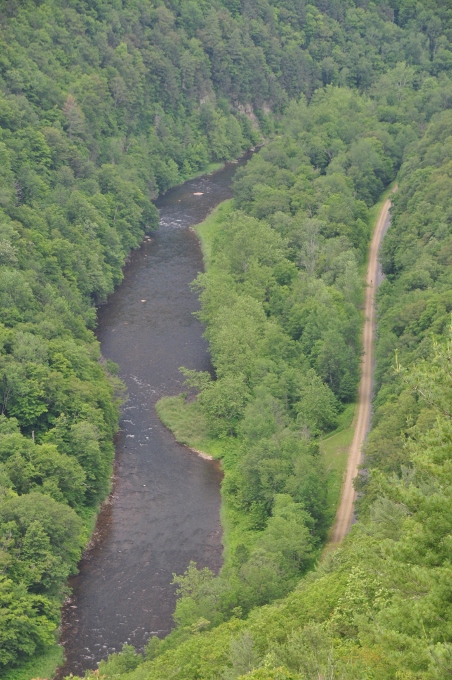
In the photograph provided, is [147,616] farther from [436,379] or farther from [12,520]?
[436,379]

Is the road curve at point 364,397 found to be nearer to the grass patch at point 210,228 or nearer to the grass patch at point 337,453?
the grass patch at point 337,453

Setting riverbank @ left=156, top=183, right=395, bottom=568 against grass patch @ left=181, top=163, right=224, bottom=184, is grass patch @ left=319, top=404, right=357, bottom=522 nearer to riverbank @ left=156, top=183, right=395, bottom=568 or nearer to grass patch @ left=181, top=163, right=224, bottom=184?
riverbank @ left=156, top=183, right=395, bottom=568

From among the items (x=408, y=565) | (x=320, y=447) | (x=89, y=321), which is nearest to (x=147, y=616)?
(x=320, y=447)

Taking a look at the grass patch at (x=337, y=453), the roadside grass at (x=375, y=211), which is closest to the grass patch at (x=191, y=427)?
the grass patch at (x=337, y=453)

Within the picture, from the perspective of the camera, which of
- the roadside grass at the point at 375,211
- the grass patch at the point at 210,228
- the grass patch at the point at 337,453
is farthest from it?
the grass patch at the point at 210,228

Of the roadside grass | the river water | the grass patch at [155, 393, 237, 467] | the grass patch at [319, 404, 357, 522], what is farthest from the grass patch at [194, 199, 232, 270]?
the grass patch at [319, 404, 357, 522]

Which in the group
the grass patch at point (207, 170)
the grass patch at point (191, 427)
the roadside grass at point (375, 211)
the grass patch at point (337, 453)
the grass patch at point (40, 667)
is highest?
the roadside grass at point (375, 211)

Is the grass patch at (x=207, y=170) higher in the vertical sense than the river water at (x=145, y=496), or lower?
higher
